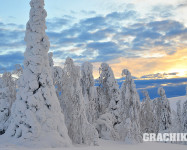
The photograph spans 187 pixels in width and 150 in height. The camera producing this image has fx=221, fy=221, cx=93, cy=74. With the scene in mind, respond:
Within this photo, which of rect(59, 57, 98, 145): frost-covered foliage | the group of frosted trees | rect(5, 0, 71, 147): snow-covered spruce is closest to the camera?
rect(5, 0, 71, 147): snow-covered spruce

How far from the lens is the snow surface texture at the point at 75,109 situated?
1546 cm

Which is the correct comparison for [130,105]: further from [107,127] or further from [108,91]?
[107,127]

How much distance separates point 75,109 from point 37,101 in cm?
490

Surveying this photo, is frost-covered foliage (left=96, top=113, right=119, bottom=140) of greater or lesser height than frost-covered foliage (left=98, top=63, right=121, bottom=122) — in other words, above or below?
below

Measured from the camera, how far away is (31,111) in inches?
428

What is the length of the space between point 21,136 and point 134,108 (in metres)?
15.5

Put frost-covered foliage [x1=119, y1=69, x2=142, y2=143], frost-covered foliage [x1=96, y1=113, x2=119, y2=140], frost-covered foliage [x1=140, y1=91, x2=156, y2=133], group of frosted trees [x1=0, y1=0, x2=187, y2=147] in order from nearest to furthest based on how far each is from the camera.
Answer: group of frosted trees [x1=0, y1=0, x2=187, y2=147] < frost-covered foliage [x1=96, y1=113, x2=119, y2=140] < frost-covered foliage [x1=119, y1=69, x2=142, y2=143] < frost-covered foliage [x1=140, y1=91, x2=156, y2=133]

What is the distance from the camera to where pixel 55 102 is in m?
11.6

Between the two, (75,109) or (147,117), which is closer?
(75,109)

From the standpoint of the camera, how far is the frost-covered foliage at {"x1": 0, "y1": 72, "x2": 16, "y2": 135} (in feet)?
47.8

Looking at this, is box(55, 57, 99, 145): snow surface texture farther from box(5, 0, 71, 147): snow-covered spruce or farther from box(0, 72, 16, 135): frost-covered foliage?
box(5, 0, 71, 147): snow-covered spruce

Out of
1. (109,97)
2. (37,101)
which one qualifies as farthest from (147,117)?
(37,101)

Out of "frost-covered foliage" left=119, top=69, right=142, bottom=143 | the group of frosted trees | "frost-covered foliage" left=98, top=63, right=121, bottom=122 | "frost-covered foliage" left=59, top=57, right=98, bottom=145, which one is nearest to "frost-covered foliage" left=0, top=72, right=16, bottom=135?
the group of frosted trees

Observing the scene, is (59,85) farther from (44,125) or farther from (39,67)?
(44,125)
